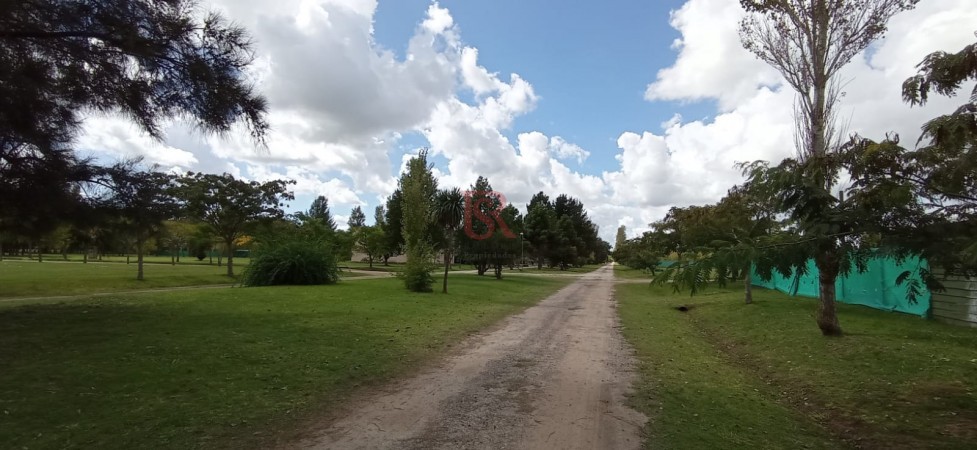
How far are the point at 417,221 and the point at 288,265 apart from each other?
705 cm

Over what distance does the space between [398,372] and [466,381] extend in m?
1.19

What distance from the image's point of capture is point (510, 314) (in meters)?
16.4

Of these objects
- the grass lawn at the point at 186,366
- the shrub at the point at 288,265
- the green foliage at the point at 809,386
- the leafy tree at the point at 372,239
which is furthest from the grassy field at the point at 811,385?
the leafy tree at the point at 372,239

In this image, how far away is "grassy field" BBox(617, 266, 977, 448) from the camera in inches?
214

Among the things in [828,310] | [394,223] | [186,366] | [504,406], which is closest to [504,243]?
[394,223]

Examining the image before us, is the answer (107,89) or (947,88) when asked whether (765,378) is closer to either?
(947,88)

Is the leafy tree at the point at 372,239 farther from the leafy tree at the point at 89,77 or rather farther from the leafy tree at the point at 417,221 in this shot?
the leafy tree at the point at 89,77

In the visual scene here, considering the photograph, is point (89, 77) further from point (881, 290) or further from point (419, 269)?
point (881, 290)

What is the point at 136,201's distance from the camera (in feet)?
38.4

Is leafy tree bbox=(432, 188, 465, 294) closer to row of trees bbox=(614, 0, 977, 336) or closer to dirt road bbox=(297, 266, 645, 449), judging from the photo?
dirt road bbox=(297, 266, 645, 449)

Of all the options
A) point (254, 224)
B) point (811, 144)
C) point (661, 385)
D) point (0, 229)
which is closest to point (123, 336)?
point (0, 229)

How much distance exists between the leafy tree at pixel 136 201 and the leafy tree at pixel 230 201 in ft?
77.9

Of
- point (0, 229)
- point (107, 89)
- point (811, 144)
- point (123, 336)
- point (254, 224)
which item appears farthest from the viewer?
point (254, 224)

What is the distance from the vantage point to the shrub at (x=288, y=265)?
961 inches
